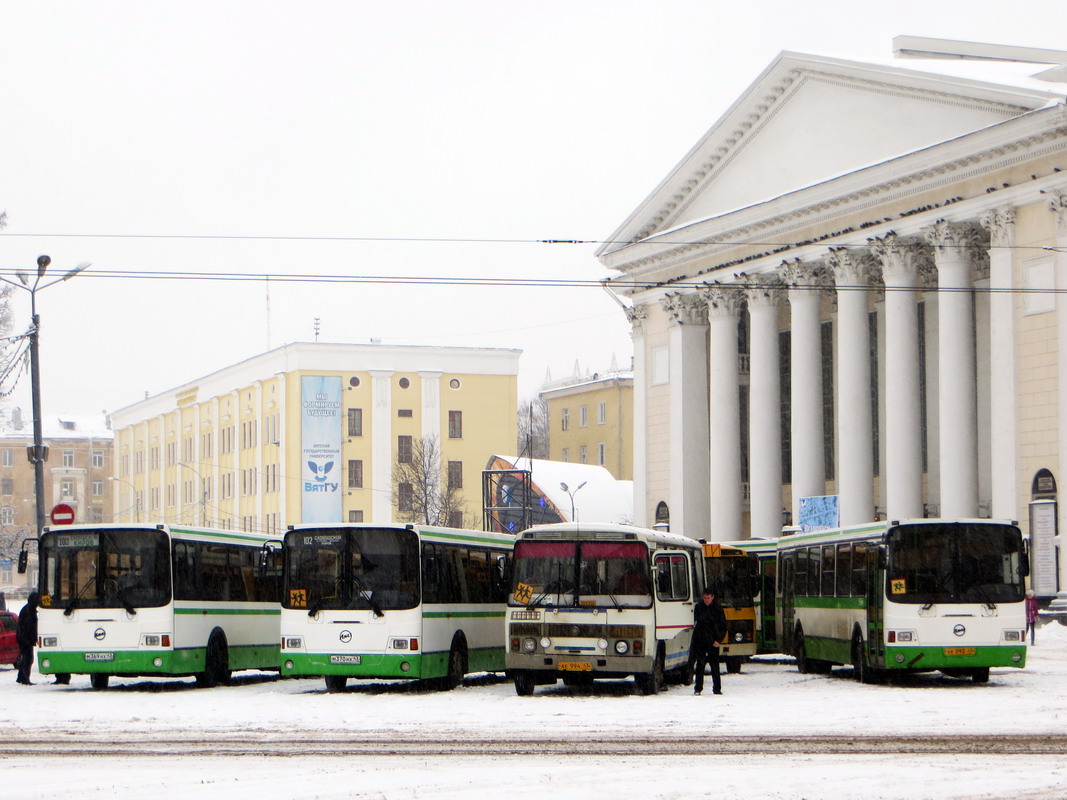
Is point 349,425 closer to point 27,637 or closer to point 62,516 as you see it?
point 62,516

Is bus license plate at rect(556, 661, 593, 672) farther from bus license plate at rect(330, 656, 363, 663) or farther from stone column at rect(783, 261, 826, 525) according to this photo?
stone column at rect(783, 261, 826, 525)

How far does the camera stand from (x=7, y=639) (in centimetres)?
3425

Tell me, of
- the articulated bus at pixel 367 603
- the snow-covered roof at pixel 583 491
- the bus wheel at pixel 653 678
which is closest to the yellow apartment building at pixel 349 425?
the snow-covered roof at pixel 583 491

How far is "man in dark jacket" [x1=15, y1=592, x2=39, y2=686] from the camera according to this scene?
27516 millimetres

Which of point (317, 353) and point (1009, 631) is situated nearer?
point (1009, 631)

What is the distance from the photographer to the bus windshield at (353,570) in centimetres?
2483

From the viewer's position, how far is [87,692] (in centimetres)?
2602

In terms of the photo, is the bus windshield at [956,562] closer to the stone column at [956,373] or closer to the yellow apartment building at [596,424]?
the stone column at [956,373]

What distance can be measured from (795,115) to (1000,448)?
13223 mm

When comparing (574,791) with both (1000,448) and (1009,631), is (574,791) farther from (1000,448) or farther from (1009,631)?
(1000,448)

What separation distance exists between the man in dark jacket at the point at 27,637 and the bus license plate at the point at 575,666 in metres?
9.09

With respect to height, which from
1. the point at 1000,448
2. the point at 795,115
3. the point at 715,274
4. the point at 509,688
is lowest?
the point at 509,688

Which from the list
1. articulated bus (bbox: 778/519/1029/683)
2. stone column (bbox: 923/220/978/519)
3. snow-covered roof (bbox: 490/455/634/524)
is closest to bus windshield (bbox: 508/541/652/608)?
articulated bus (bbox: 778/519/1029/683)

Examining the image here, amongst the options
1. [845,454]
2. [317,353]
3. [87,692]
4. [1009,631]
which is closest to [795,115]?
[845,454]
